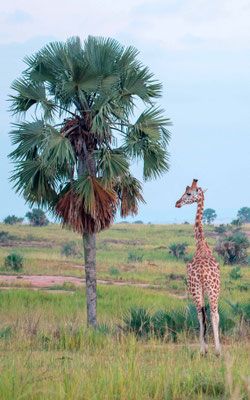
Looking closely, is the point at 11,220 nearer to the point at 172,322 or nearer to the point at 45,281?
the point at 45,281

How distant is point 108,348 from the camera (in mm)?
8359

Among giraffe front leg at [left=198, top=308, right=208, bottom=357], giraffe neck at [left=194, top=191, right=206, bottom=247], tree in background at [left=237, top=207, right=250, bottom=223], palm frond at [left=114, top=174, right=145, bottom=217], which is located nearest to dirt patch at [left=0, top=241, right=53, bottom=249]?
palm frond at [left=114, top=174, right=145, bottom=217]

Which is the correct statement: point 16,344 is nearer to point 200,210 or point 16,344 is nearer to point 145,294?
point 200,210

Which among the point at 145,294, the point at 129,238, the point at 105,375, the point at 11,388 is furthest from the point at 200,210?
the point at 129,238

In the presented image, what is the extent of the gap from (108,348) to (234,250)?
2952 cm

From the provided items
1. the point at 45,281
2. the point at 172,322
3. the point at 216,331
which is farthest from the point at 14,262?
the point at 216,331

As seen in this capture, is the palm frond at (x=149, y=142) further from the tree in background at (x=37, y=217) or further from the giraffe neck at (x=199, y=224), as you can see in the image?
the tree in background at (x=37, y=217)

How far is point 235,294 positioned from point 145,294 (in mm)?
3642

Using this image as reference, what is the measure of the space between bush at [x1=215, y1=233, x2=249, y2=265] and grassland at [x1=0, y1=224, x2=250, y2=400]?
4236 mm

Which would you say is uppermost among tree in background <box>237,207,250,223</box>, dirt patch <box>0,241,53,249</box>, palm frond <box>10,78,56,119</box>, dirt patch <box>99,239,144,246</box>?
tree in background <box>237,207,250,223</box>

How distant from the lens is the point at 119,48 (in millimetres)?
14445

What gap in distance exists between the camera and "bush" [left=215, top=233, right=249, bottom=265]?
3646 cm

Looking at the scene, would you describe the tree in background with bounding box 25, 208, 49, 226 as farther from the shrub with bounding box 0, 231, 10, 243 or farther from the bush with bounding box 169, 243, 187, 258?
the bush with bounding box 169, 243, 187, 258

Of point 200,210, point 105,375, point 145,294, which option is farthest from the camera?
point 145,294
